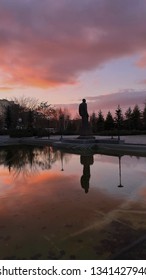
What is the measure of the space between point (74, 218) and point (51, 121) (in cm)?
6073

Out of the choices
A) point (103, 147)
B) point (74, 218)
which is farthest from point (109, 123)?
point (74, 218)

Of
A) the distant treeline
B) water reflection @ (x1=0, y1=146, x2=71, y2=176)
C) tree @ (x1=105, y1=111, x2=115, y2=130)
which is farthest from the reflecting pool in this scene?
tree @ (x1=105, y1=111, x2=115, y2=130)

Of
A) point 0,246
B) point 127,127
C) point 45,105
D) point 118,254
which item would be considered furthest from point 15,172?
point 45,105

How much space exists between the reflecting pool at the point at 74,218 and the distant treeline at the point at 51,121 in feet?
84.8

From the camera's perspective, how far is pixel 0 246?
12.6 ft

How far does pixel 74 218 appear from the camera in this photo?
16.1 feet

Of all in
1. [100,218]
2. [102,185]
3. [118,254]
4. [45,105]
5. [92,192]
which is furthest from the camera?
[45,105]

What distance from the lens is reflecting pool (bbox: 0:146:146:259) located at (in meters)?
3.65

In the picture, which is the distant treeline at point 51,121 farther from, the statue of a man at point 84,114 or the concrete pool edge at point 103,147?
the concrete pool edge at point 103,147

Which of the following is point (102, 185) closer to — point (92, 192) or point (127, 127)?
point (92, 192)

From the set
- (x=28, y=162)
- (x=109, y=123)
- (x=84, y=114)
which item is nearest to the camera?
(x=28, y=162)

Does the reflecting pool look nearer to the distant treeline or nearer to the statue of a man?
the statue of a man

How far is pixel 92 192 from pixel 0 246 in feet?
11.1

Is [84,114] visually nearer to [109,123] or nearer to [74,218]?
[74,218]
